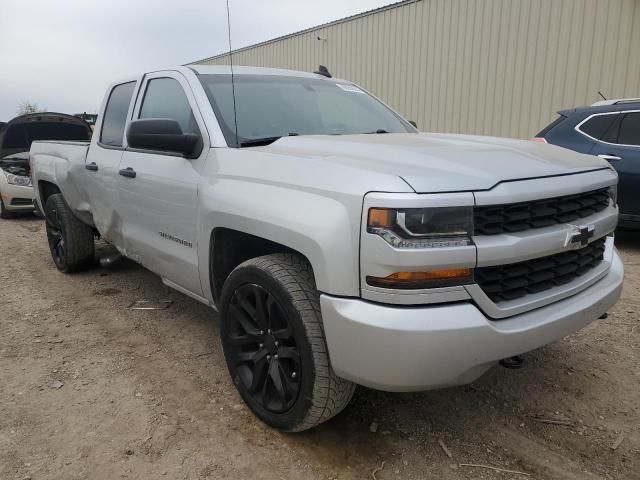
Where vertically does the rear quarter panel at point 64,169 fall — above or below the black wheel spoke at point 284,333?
above

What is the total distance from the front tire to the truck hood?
530 mm

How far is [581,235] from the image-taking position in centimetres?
231

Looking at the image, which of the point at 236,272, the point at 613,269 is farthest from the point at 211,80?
the point at 613,269

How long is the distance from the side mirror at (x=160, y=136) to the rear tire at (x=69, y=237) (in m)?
2.63

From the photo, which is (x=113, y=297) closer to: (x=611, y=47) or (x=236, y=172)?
(x=236, y=172)

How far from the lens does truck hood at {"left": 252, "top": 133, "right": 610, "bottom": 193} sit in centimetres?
202

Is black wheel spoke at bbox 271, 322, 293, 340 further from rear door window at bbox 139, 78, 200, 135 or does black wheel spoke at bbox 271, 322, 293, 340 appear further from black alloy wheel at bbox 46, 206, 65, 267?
black alloy wheel at bbox 46, 206, 65, 267

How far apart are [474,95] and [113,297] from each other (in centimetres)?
833

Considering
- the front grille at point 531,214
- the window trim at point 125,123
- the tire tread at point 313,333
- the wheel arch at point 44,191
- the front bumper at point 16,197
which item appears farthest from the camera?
the front bumper at point 16,197

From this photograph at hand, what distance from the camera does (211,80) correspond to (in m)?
3.27

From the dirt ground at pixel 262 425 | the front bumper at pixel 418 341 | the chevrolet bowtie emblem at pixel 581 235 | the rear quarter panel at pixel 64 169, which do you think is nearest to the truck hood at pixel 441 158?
the chevrolet bowtie emblem at pixel 581 235

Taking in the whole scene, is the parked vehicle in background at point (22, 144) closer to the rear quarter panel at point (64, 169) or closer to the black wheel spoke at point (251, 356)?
the rear quarter panel at point (64, 169)

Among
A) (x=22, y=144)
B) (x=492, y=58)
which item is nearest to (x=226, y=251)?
(x=492, y=58)

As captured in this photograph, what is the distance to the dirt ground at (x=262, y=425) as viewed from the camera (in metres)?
2.33
